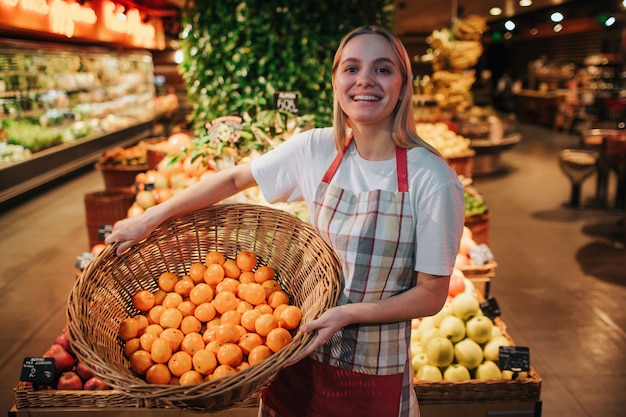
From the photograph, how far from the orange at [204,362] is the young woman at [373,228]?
24 centimetres

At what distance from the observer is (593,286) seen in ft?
15.6

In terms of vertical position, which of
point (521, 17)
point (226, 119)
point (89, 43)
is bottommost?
point (226, 119)

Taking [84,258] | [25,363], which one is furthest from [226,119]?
[25,363]

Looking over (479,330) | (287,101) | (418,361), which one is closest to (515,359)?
(479,330)

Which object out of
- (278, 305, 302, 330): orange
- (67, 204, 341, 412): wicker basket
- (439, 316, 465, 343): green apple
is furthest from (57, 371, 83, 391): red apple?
(439, 316, 465, 343): green apple

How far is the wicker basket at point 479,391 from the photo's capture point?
2.36m

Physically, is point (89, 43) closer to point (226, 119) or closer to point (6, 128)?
point (6, 128)

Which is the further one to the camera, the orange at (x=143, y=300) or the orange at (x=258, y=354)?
the orange at (x=143, y=300)

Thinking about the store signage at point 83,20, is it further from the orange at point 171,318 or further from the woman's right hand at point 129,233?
the orange at point 171,318

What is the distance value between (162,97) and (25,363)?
1274cm

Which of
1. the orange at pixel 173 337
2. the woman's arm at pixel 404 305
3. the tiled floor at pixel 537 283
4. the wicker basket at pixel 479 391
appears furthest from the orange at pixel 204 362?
the tiled floor at pixel 537 283

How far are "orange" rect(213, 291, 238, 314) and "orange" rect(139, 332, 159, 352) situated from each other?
228mm

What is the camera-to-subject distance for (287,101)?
3.54 metres

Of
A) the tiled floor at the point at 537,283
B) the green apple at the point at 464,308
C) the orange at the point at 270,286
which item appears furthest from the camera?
the tiled floor at the point at 537,283
